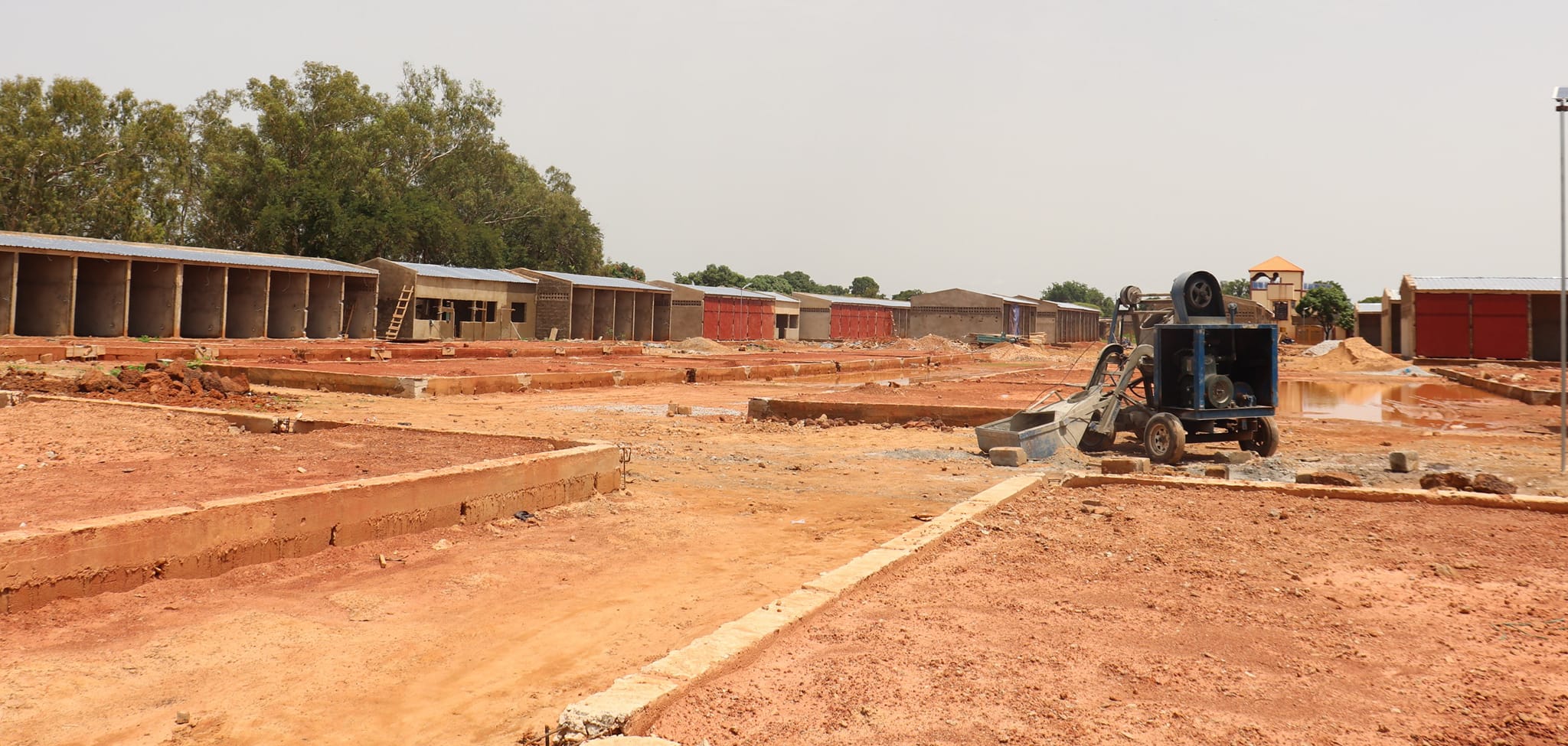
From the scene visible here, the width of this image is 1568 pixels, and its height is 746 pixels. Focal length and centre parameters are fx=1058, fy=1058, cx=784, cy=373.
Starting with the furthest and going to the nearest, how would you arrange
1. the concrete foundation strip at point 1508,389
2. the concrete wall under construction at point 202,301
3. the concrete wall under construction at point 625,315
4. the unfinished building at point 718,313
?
the unfinished building at point 718,313 → the concrete wall under construction at point 625,315 → the concrete wall under construction at point 202,301 → the concrete foundation strip at point 1508,389

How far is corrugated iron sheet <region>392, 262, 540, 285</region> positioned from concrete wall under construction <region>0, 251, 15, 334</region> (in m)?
13.4

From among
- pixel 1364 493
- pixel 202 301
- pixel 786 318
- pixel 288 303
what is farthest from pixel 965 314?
pixel 1364 493

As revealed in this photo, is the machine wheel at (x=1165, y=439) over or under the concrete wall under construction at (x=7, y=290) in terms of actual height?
under

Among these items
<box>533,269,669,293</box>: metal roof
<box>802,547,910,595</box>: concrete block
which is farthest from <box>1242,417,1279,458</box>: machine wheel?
<box>533,269,669,293</box>: metal roof

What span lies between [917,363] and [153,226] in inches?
1652

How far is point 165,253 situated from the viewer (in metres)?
33.0

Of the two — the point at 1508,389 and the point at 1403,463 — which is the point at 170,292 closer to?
the point at 1403,463

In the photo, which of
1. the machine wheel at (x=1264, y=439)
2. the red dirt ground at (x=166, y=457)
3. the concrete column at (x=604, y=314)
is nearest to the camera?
the red dirt ground at (x=166, y=457)

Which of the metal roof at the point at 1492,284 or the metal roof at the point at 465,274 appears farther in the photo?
the metal roof at the point at 465,274

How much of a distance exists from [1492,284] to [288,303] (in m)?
44.9

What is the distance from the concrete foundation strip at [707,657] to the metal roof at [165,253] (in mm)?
30975

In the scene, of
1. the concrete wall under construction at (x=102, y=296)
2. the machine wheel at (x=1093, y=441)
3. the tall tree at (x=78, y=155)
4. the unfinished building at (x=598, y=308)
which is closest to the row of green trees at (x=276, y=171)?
the tall tree at (x=78, y=155)

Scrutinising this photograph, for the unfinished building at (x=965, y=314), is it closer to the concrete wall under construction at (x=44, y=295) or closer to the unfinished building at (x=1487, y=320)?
the unfinished building at (x=1487, y=320)

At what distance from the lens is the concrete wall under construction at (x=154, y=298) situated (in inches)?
1308
